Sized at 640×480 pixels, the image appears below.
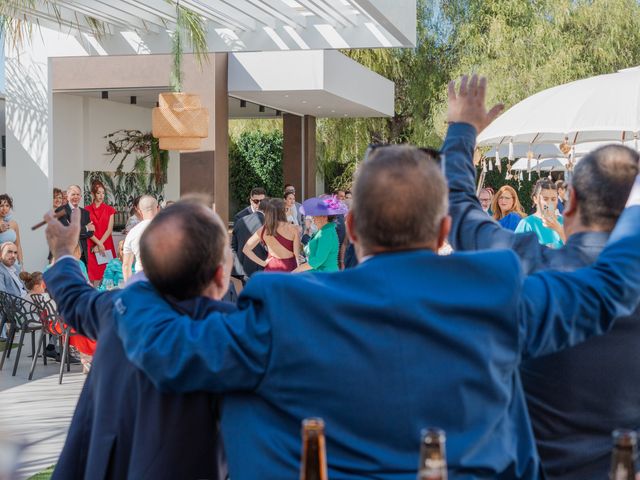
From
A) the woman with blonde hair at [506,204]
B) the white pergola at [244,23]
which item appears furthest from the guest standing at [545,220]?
the white pergola at [244,23]

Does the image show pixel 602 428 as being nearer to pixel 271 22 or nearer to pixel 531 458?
pixel 531 458

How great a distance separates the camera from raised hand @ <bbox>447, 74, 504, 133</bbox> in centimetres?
257

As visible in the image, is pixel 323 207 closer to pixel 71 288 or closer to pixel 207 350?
pixel 71 288

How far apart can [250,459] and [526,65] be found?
79.3 feet

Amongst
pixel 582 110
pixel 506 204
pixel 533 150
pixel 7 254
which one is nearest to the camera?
pixel 582 110

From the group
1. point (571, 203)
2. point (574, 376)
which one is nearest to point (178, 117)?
point (571, 203)

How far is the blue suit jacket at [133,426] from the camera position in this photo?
2232mm

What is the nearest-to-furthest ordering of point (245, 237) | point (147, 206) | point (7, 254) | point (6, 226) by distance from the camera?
point (147, 206), point (7, 254), point (245, 237), point (6, 226)

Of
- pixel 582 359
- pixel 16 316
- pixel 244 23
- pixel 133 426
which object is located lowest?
pixel 16 316

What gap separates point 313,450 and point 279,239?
8281mm

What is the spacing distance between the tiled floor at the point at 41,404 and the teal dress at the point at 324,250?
96.4 inches

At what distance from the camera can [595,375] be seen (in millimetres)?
2514

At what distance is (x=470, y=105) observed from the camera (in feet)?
8.48

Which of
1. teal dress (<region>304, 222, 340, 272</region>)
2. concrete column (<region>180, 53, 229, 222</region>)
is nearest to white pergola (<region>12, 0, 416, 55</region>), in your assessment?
concrete column (<region>180, 53, 229, 222</region>)
